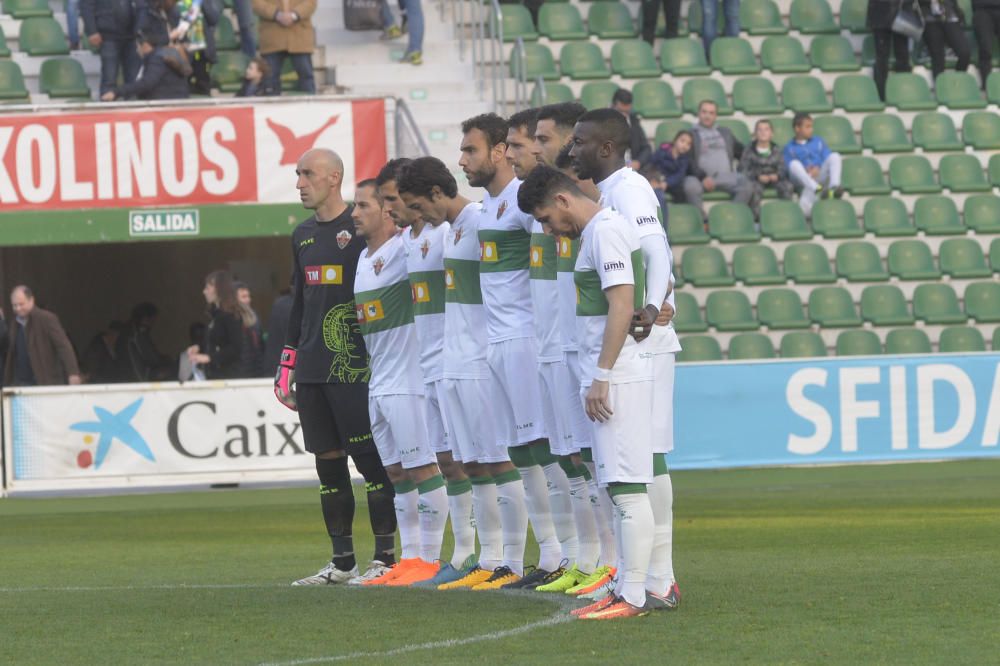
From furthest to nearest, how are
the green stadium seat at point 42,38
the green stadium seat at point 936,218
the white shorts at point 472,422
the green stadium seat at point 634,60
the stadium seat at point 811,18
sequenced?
the stadium seat at point 811,18
the green stadium seat at point 634,60
the green stadium seat at point 936,218
the green stadium seat at point 42,38
the white shorts at point 472,422

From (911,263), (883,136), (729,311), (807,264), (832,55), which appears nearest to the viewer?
(729,311)

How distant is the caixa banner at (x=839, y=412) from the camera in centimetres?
1730

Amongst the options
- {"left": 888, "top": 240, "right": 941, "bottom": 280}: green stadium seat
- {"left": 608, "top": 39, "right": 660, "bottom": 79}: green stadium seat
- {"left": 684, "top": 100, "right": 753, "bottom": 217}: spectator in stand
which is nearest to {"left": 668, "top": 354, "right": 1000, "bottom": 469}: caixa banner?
{"left": 888, "top": 240, "right": 941, "bottom": 280}: green stadium seat

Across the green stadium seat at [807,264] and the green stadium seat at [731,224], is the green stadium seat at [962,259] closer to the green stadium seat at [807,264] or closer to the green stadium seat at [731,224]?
the green stadium seat at [807,264]

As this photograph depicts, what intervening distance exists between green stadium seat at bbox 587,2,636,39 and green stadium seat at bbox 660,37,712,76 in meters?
0.61

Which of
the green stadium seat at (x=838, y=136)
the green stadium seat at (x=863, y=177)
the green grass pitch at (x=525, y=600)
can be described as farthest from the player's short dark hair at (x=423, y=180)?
the green stadium seat at (x=838, y=136)

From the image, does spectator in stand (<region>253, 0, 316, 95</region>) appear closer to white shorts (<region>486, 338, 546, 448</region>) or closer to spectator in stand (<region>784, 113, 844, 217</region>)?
spectator in stand (<region>784, 113, 844, 217</region>)

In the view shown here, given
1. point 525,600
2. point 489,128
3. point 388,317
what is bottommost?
→ point 525,600

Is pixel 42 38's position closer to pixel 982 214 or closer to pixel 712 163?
pixel 712 163

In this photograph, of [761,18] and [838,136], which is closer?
[838,136]

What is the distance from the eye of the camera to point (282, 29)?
19688mm

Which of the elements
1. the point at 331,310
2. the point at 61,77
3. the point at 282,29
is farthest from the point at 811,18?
the point at 331,310

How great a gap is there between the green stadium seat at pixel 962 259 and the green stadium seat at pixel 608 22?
517 cm

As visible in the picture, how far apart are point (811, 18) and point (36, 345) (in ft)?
38.2
